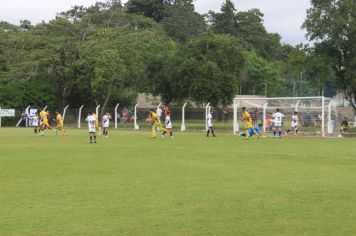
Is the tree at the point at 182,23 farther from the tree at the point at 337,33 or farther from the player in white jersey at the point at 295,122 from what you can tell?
the player in white jersey at the point at 295,122

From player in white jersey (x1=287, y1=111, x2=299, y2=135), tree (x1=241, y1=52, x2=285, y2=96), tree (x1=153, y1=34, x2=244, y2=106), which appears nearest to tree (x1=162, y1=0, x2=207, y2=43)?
tree (x1=241, y1=52, x2=285, y2=96)

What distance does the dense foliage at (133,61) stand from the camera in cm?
4425

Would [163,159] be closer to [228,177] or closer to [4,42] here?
A: [228,177]

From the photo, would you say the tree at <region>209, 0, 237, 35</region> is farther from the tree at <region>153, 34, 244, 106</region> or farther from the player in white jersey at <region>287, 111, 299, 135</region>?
the player in white jersey at <region>287, 111, 299, 135</region>

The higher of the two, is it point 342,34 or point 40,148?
point 342,34

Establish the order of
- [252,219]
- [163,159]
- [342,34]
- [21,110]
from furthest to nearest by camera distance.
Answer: [21,110] → [342,34] → [163,159] → [252,219]

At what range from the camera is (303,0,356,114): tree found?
4234 cm

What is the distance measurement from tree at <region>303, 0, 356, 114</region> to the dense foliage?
72mm

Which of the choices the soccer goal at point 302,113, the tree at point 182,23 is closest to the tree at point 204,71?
the soccer goal at point 302,113

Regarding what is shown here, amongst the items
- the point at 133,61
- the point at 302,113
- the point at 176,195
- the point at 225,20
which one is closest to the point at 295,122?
the point at 302,113

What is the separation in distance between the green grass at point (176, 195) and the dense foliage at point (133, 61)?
24.0 meters

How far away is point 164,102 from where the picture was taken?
55844 millimetres

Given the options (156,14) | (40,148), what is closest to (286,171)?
(40,148)

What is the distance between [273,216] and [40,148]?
17901 mm
